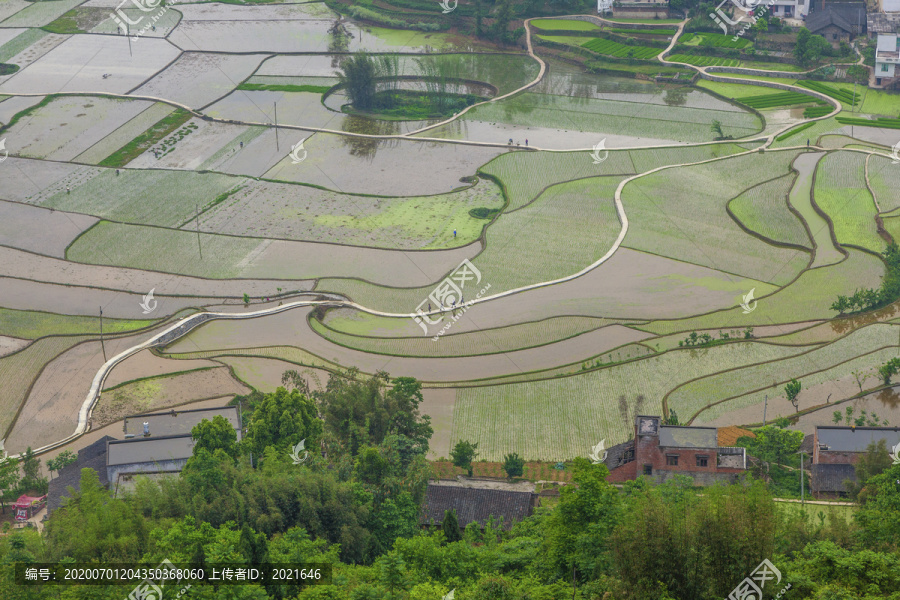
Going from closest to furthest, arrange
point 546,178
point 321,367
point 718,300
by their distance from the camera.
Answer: point 321,367, point 718,300, point 546,178

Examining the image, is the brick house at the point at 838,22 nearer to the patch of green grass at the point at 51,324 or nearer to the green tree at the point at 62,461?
the patch of green grass at the point at 51,324

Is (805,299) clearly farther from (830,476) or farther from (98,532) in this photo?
(98,532)

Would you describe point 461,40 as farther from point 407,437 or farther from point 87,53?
point 407,437

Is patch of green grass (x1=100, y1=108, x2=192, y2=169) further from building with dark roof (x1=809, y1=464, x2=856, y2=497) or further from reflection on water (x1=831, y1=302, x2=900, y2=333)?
building with dark roof (x1=809, y1=464, x2=856, y2=497)

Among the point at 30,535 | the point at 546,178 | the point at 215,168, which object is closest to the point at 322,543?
the point at 30,535

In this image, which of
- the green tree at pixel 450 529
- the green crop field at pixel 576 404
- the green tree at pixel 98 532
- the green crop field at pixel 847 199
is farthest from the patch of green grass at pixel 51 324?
the green crop field at pixel 847 199

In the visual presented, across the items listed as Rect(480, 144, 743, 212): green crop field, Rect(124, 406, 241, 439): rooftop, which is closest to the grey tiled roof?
Rect(124, 406, 241, 439): rooftop
